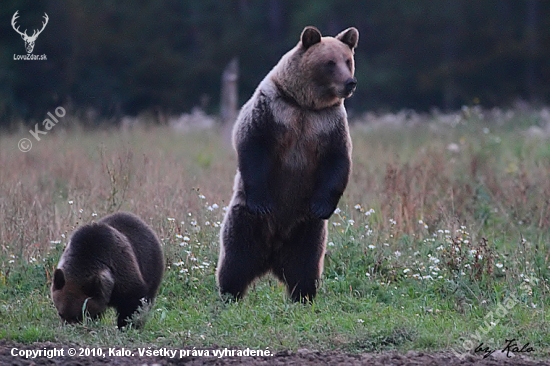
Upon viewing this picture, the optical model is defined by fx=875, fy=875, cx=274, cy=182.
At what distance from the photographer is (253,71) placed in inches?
1250

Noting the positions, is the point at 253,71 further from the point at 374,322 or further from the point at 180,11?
the point at 374,322

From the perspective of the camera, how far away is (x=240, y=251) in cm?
689

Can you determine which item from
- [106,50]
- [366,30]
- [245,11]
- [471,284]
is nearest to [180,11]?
[245,11]

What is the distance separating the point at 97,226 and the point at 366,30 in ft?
89.8

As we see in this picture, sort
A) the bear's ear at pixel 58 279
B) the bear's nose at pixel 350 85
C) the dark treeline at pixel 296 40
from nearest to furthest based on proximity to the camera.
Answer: the bear's ear at pixel 58 279
the bear's nose at pixel 350 85
the dark treeline at pixel 296 40

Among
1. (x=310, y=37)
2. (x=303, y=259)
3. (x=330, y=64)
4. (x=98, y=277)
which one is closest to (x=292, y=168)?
(x=303, y=259)

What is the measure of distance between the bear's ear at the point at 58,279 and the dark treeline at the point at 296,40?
2306 centimetres

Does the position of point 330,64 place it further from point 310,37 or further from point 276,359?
point 276,359

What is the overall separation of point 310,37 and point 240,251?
69.8 inches

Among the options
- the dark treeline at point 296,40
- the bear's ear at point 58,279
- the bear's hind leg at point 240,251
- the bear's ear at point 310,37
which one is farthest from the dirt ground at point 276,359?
the dark treeline at point 296,40

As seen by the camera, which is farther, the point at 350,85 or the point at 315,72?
the point at 315,72

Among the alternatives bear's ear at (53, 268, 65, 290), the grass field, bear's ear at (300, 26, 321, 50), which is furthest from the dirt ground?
bear's ear at (300, 26, 321, 50)

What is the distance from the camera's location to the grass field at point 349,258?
608 cm

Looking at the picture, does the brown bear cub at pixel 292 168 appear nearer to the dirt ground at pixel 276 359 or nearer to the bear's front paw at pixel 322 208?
the bear's front paw at pixel 322 208
